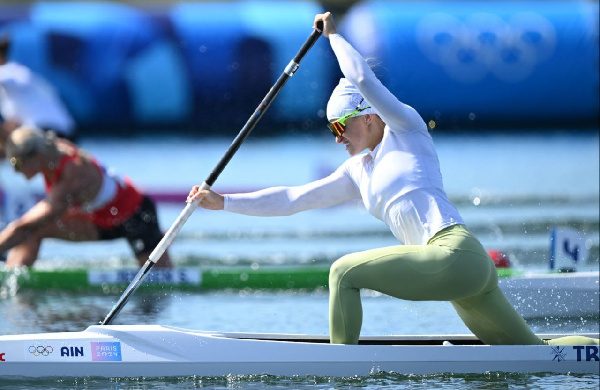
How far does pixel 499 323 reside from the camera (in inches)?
260

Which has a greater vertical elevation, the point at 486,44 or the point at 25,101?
the point at 486,44

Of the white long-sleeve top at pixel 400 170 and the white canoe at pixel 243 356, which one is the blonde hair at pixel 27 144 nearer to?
the white canoe at pixel 243 356

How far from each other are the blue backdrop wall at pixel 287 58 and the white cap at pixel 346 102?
1716 centimetres

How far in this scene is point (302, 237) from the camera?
1426 cm

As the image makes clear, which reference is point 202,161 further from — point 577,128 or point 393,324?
point 393,324

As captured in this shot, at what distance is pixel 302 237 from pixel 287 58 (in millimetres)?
9970

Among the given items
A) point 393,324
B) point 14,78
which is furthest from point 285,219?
point 393,324

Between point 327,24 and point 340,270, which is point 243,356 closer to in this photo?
point 340,270

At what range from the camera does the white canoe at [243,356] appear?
6.58 m

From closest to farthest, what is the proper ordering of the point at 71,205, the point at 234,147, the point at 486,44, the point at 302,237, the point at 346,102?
the point at 346,102, the point at 234,147, the point at 71,205, the point at 302,237, the point at 486,44

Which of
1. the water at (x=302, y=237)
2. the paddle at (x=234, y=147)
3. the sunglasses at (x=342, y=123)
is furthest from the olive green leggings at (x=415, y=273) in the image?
the paddle at (x=234, y=147)

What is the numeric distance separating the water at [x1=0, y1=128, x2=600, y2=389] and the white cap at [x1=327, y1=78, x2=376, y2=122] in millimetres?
1359

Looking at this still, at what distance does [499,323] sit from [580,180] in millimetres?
12155

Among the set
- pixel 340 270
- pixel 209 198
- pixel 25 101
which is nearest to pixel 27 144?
pixel 209 198
